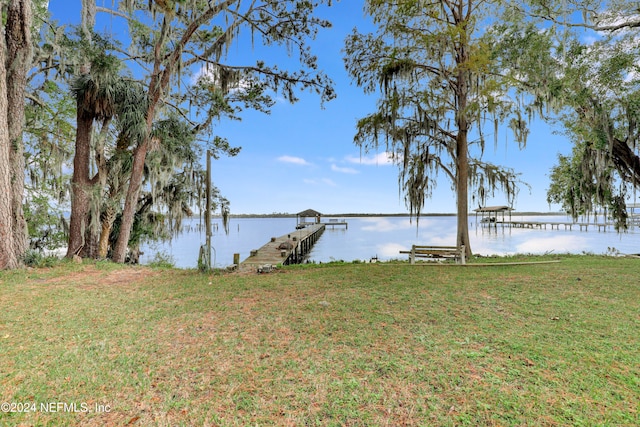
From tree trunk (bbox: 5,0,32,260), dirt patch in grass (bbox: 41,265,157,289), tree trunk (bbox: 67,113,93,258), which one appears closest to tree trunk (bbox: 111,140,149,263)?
tree trunk (bbox: 67,113,93,258)

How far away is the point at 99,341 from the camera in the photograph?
3193 mm

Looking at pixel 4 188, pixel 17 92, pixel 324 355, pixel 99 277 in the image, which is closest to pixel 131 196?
pixel 4 188

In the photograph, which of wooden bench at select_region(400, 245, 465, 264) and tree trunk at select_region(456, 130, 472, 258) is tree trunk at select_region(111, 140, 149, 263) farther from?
tree trunk at select_region(456, 130, 472, 258)

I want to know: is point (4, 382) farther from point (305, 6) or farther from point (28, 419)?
point (305, 6)

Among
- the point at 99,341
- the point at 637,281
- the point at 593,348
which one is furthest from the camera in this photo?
the point at 637,281

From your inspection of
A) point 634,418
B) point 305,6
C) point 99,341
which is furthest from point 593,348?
point 305,6

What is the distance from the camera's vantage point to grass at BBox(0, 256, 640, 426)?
6.72ft

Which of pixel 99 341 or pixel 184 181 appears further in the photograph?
pixel 184 181

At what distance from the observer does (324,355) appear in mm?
2836

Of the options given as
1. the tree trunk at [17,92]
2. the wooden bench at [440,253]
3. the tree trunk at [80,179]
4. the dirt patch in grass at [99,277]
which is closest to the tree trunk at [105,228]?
the tree trunk at [80,179]

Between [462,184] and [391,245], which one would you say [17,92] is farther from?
[391,245]

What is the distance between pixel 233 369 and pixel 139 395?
719 millimetres

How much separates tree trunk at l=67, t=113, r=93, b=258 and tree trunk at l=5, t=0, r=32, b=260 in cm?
114

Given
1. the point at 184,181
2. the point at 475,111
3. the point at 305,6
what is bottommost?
the point at 184,181
